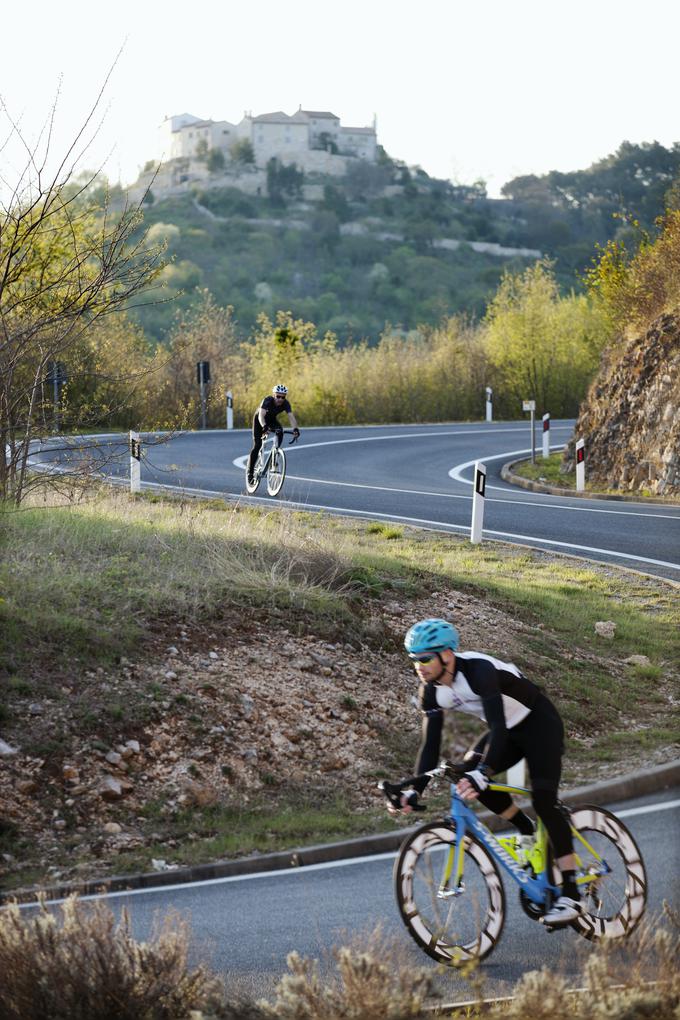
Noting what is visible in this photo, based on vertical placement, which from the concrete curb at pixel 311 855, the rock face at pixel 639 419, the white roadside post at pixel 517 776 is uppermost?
the rock face at pixel 639 419

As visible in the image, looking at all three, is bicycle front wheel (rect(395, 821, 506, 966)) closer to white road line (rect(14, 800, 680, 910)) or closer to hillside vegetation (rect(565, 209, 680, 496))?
white road line (rect(14, 800, 680, 910))

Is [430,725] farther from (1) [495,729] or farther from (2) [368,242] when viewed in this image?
(2) [368,242]

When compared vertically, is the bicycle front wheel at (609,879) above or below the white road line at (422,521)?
below

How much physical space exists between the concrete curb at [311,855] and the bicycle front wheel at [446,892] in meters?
1.98

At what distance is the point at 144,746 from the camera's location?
8.47m

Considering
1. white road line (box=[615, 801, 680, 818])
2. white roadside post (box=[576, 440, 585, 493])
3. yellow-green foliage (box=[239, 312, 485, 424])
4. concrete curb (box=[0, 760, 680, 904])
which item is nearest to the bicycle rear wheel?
white roadside post (box=[576, 440, 585, 493])

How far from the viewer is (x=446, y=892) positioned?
528 cm

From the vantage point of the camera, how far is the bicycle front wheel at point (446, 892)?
5246mm

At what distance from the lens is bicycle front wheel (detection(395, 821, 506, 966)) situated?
5.25 metres

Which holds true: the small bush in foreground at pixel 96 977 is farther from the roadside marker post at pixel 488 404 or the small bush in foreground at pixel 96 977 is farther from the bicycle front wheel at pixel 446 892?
the roadside marker post at pixel 488 404

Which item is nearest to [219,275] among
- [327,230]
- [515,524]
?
[327,230]

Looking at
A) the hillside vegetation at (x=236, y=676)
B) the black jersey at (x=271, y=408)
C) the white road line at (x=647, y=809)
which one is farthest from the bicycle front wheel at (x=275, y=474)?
the white road line at (x=647, y=809)

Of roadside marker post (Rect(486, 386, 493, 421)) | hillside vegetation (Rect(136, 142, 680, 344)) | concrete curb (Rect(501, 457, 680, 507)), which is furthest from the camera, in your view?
hillside vegetation (Rect(136, 142, 680, 344))

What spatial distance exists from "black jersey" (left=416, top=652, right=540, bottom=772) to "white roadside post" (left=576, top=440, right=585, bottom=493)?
701 inches
